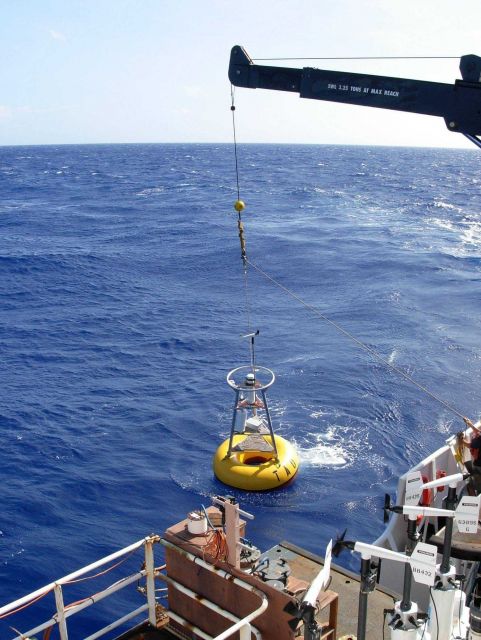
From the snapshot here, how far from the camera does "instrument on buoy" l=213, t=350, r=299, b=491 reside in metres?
20.6

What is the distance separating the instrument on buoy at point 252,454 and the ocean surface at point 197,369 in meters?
0.49

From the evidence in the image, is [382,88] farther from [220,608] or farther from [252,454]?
[252,454]

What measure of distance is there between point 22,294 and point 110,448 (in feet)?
70.7

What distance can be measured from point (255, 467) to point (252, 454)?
679 mm

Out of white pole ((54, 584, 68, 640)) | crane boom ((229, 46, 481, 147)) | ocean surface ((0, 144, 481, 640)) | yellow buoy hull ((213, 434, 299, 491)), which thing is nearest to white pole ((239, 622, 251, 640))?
white pole ((54, 584, 68, 640))

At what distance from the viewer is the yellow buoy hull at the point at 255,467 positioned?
67.9 ft

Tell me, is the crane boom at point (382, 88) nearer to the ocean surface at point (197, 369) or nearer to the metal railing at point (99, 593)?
the metal railing at point (99, 593)

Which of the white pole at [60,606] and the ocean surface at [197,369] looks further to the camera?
the ocean surface at [197,369]

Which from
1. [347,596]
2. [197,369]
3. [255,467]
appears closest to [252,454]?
[255,467]

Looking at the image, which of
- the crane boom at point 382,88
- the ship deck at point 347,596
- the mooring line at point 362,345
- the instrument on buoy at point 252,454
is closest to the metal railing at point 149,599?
the ship deck at point 347,596

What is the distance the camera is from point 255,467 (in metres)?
21.0

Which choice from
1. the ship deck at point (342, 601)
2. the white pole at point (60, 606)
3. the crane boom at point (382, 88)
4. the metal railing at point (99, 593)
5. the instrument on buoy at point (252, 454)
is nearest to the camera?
the metal railing at point (99, 593)

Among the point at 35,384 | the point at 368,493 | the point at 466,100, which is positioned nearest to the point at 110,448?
the point at 35,384

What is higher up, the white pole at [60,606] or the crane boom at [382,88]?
the crane boom at [382,88]
